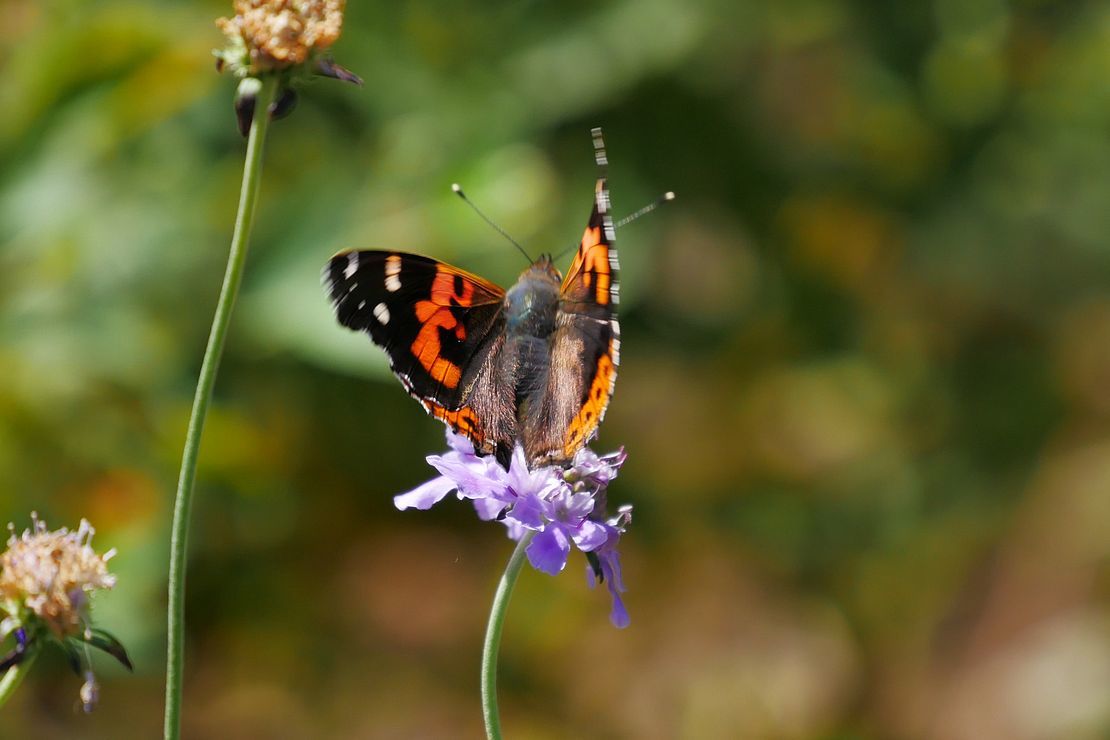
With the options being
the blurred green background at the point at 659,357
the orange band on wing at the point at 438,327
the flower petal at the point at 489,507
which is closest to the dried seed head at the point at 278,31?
the flower petal at the point at 489,507

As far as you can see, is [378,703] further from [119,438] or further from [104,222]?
[104,222]

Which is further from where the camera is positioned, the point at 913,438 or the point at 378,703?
the point at 913,438

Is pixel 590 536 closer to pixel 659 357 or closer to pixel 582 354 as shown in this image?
pixel 582 354

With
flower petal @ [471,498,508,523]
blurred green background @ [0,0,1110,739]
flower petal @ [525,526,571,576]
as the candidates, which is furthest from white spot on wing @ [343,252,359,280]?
blurred green background @ [0,0,1110,739]

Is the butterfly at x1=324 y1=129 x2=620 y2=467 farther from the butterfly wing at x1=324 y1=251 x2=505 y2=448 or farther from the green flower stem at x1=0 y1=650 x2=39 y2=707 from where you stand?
the green flower stem at x1=0 y1=650 x2=39 y2=707

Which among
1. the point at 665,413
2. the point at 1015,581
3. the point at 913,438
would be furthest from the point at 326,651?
the point at 1015,581

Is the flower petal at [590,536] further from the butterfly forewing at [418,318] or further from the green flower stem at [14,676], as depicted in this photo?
the green flower stem at [14,676]
